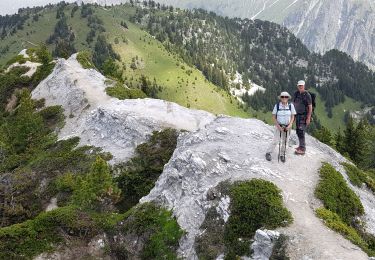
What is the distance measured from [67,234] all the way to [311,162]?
17805 millimetres

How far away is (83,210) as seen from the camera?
1192 inches

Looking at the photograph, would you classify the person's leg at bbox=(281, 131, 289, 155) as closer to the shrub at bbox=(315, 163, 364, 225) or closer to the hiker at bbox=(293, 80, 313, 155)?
the hiker at bbox=(293, 80, 313, 155)

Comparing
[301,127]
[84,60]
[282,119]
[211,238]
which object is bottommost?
[84,60]

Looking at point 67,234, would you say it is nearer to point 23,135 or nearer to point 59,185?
point 59,185

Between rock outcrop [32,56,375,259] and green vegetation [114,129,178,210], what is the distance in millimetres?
1689

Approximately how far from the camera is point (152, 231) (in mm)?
26719

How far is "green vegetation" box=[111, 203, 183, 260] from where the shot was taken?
25547mm

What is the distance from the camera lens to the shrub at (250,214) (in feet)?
73.3

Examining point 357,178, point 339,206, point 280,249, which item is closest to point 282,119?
point 339,206

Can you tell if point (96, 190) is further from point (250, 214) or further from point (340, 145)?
point (340, 145)

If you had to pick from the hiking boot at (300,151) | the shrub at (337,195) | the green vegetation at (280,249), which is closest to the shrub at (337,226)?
the shrub at (337,195)

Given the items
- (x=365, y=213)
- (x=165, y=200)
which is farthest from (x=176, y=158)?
(x=365, y=213)

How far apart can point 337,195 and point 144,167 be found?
777 inches

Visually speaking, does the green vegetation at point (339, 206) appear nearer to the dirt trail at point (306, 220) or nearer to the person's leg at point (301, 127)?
the dirt trail at point (306, 220)
